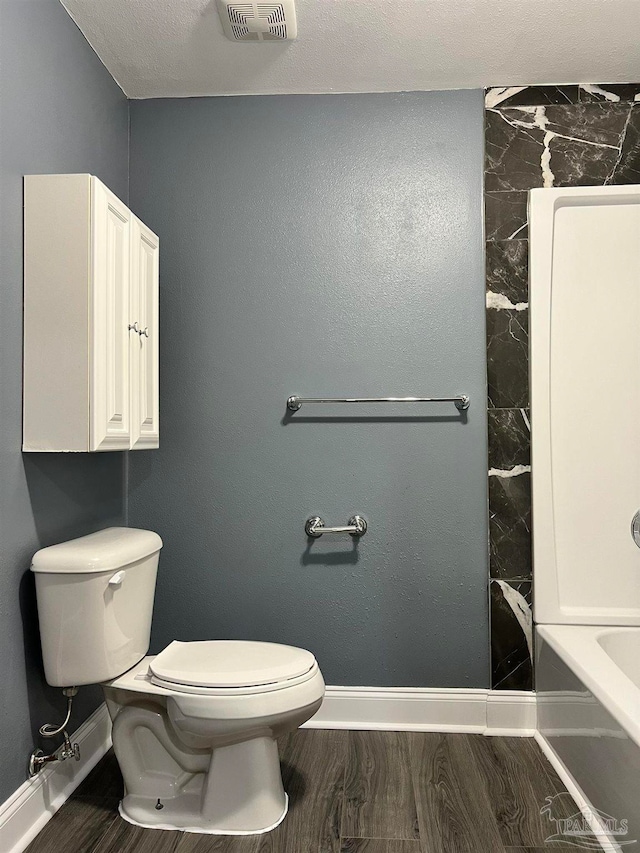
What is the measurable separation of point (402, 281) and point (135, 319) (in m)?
0.99

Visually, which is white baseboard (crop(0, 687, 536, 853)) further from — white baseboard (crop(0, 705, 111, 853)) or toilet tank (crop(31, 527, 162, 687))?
toilet tank (crop(31, 527, 162, 687))

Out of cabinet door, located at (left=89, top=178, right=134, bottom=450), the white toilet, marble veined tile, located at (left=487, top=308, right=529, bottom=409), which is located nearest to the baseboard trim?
the white toilet

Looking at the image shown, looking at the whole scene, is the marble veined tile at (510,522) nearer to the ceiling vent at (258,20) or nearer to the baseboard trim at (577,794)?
the baseboard trim at (577,794)

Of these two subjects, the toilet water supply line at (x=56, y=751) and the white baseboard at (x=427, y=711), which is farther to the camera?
the white baseboard at (x=427, y=711)

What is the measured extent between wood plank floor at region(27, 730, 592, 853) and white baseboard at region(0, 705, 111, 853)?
0.09ft

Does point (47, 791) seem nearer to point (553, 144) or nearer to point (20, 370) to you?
point (20, 370)

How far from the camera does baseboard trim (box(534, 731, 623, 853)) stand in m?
1.78

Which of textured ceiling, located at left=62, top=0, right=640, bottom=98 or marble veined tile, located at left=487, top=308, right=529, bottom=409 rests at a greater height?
textured ceiling, located at left=62, top=0, right=640, bottom=98

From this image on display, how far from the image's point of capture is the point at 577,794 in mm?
2039

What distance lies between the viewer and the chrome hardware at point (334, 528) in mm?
2551

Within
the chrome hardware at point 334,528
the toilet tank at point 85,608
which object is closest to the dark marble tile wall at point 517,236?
the chrome hardware at point 334,528

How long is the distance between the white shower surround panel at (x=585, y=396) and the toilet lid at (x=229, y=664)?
1033mm

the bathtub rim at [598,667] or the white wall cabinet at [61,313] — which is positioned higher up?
the white wall cabinet at [61,313]

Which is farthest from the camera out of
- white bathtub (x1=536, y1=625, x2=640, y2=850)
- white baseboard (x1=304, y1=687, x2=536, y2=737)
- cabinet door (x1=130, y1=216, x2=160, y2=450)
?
white baseboard (x1=304, y1=687, x2=536, y2=737)
